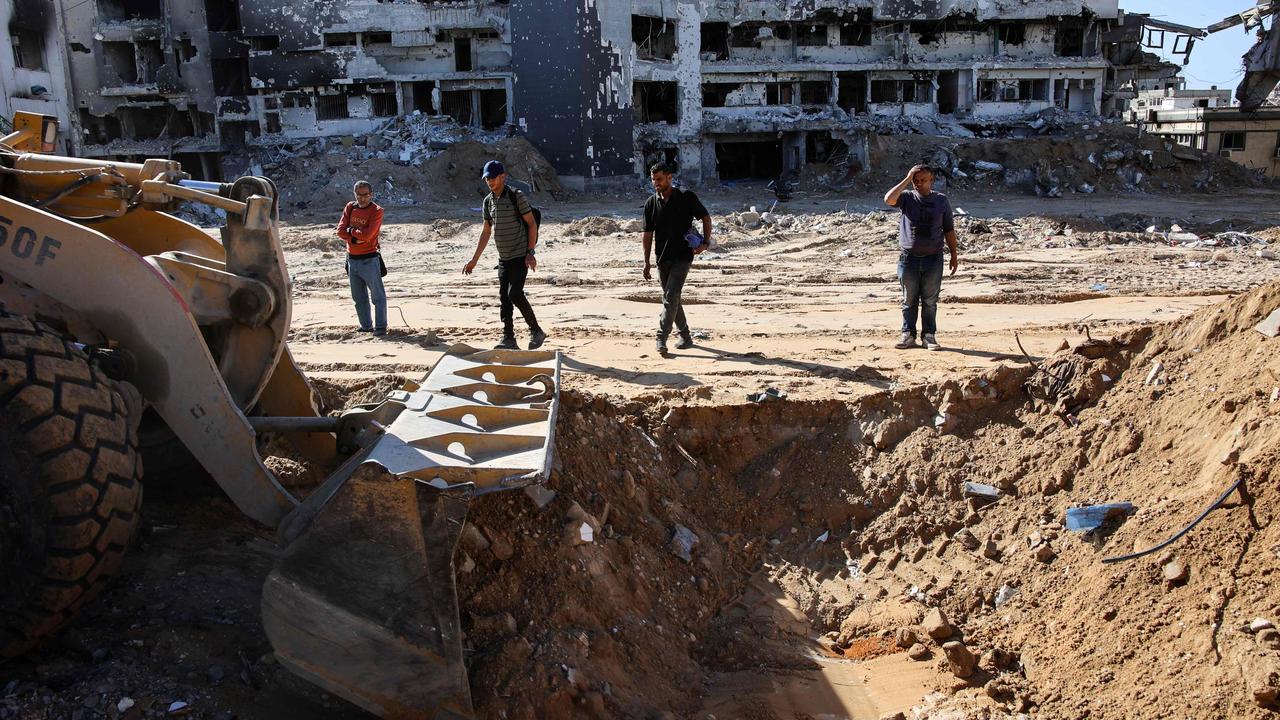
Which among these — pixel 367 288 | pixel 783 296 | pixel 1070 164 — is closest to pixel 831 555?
pixel 367 288

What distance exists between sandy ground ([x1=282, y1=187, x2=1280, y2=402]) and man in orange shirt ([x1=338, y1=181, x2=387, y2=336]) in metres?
0.39

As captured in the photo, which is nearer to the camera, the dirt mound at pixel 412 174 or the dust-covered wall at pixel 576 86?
the dirt mound at pixel 412 174

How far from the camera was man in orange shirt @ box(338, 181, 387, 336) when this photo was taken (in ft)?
33.5

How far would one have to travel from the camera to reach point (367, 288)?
10.8 metres

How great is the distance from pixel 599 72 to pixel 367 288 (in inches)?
978

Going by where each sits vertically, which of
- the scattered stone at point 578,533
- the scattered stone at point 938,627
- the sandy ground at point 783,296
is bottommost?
the scattered stone at point 938,627

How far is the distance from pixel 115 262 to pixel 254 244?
804 mm

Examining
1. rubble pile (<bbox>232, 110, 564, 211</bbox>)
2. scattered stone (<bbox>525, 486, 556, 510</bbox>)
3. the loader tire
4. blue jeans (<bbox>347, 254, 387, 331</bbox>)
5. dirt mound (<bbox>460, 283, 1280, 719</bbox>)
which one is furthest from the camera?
rubble pile (<bbox>232, 110, 564, 211</bbox>)

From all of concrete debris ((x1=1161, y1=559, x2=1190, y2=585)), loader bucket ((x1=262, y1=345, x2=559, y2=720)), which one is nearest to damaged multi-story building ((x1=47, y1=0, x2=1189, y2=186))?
concrete debris ((x1=1161, y1=559, x2=1190, y2=585))

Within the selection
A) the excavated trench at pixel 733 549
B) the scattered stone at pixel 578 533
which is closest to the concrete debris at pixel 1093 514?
the excavated trench at pixel 733 549

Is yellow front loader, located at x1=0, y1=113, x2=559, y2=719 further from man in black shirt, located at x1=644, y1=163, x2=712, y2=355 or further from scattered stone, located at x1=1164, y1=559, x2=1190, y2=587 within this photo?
man in black shirt, located at x1=644, y1=163, x2=712, y2=355

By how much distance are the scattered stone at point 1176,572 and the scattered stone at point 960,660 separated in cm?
99

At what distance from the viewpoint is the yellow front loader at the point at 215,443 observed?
354cm

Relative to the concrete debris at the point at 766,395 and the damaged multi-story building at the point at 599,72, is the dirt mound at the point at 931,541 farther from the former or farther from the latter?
the damaged multi-story building at the point at 599,72
